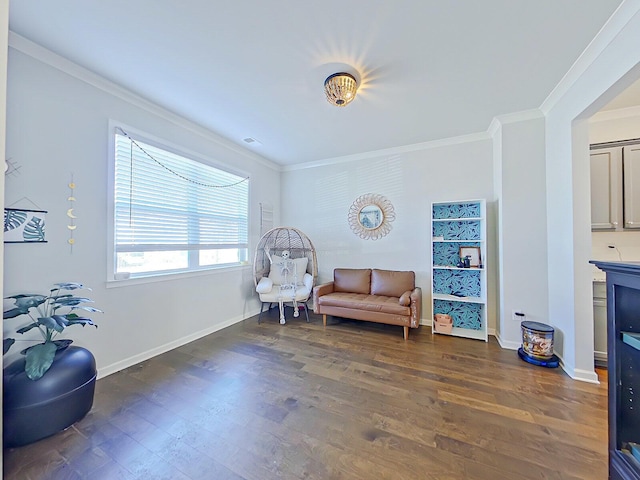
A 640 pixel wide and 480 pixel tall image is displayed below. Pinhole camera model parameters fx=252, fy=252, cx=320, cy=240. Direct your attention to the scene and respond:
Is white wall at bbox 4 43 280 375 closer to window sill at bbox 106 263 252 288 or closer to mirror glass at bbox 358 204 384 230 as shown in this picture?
window sill at bbox 106 263 252 288

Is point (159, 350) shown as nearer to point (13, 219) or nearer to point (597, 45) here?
point (13, 219)

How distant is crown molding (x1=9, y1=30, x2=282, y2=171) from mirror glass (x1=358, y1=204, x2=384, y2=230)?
2278mm

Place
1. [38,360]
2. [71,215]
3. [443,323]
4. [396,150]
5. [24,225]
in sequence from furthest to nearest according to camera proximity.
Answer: [396,150]
[443,323]
[71,215]
[24,225]
[38,360]

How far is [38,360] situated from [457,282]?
13.6 feet

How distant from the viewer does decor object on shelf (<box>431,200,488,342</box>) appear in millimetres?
3229

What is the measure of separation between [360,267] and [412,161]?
5.99ft

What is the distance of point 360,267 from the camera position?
416cm

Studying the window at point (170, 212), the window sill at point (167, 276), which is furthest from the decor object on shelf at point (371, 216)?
the window sill at point (167, 276)

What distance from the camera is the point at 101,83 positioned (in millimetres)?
2262

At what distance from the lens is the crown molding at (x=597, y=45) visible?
1.53 m

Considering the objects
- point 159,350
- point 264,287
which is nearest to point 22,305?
point 159,350

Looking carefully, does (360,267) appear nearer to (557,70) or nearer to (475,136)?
(475,136)

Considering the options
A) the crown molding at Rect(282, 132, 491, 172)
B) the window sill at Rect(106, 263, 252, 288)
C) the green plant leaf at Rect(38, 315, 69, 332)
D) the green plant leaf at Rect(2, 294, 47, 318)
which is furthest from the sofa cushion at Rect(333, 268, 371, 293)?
the green plant leaf at Rect(2, 294, 47, 318)

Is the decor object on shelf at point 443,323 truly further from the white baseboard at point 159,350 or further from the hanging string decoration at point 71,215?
the hanging string decoration at point 71,215
